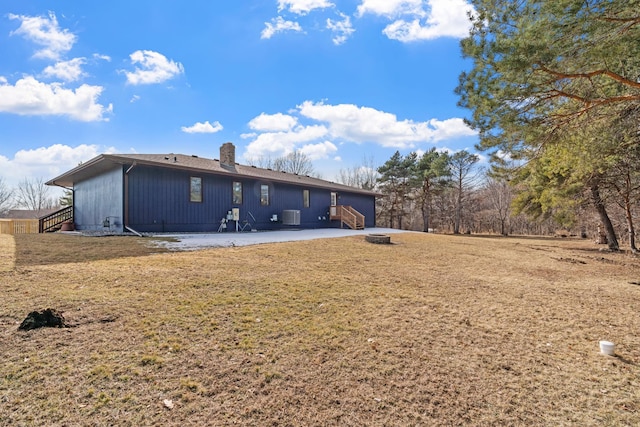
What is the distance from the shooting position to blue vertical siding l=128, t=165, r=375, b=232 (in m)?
11.1

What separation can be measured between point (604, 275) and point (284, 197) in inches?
506

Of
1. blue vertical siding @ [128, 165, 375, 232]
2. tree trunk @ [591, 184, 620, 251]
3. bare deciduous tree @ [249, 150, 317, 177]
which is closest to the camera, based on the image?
blue vertical siding @ [128, 165, 375, 232]

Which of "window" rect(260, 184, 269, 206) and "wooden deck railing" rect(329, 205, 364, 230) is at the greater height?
"window" rect(260, 184, 269, 206)

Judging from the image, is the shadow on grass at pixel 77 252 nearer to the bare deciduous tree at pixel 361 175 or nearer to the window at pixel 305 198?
the window at pixel 305 198

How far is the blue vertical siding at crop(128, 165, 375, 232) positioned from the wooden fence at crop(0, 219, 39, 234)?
7.76m

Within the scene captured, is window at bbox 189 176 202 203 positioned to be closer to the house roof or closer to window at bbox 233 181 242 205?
the house roof

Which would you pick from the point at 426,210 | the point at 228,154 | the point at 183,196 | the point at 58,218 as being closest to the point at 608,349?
the point at 183,196

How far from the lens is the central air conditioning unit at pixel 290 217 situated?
626 inches

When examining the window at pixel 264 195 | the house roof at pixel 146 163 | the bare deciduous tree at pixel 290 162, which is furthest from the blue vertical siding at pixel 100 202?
the bare deciduous tree at pixel 290 162

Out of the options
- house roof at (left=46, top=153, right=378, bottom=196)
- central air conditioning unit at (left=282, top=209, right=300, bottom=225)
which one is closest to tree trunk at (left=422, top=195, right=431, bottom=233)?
house roof at (left=46, top=153, right=378, bottom=196)

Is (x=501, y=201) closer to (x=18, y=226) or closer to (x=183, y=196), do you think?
(x=183, y=196)

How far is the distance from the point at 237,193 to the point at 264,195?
5.28 ft

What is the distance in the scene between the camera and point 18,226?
48.7 ft

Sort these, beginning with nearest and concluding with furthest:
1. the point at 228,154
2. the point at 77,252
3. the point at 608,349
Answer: the point at 608,349, the point at 77,252, the point at 228,154
